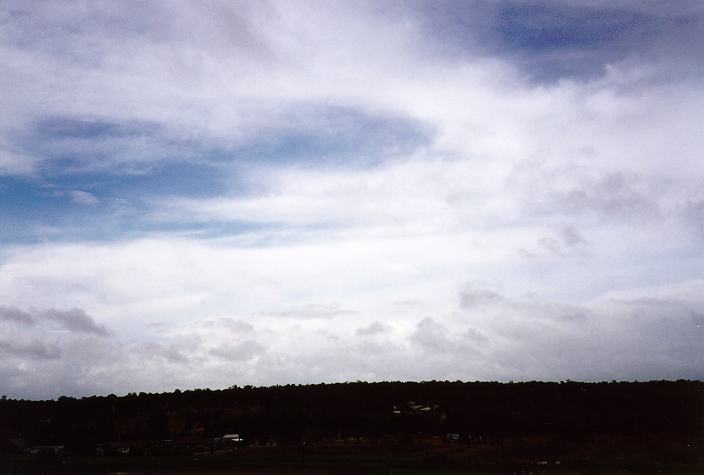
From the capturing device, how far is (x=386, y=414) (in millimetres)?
136375

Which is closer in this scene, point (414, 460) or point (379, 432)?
point (414, 460)

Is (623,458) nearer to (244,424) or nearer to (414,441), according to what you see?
(414,441)

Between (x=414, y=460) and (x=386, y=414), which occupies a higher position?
(x=386, y=414)

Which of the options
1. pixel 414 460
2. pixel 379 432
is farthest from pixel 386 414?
pixel 414 460

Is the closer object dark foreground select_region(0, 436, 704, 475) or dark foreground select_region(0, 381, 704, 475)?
dark foreground select_region(0, 436, 704, 475)

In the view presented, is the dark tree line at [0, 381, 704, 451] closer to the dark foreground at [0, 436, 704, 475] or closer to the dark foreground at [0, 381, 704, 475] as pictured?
the dark foreground at [0, 381, 704, 475]

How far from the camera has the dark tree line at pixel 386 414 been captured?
12375 cm

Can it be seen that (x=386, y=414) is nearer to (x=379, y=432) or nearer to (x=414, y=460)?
(x=379, y=432)

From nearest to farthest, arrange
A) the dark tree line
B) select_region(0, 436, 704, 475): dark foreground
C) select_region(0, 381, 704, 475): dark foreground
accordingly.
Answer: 1. select_region(0, 436, 704, 475): dark foreground
2. select_region(0, 381, 704, 475): dark foreground
3. the dark tree line

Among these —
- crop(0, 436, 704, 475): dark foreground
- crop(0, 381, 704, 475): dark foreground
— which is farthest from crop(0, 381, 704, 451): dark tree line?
crop(0, 436, 704, 475): dark foreground

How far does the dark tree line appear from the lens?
123750mm

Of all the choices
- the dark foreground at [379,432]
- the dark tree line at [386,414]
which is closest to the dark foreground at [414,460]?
the dark foreground at [379,432]

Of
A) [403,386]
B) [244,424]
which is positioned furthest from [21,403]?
[403,386]

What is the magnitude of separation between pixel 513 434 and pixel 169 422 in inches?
2752
